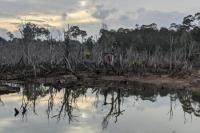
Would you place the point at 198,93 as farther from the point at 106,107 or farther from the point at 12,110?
the point at 12,110

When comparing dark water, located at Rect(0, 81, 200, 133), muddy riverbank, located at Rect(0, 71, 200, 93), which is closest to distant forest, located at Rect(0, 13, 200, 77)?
muddy riverbank, located at Rect(0, 71, 200, 93)

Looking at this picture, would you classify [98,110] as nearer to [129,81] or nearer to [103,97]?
[103,97]

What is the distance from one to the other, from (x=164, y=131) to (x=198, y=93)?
703 inches

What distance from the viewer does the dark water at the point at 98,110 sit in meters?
21.8

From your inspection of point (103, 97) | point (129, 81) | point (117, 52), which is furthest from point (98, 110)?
point (117, 52)

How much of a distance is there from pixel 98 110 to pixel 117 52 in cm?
4012

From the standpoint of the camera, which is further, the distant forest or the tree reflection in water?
the distant forest

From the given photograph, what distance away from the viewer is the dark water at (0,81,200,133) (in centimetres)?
2180

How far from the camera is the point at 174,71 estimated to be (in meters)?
52.8

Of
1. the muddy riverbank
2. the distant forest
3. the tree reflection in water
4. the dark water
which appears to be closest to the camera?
the dark water

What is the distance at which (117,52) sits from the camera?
68562 millimetres

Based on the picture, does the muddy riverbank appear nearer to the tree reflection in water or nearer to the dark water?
the tree reflection in water

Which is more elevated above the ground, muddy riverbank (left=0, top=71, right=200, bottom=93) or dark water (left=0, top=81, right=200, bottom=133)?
muddy riverbank (left=0, top=71, right=200, bottom=93)

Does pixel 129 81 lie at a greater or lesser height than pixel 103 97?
greater
